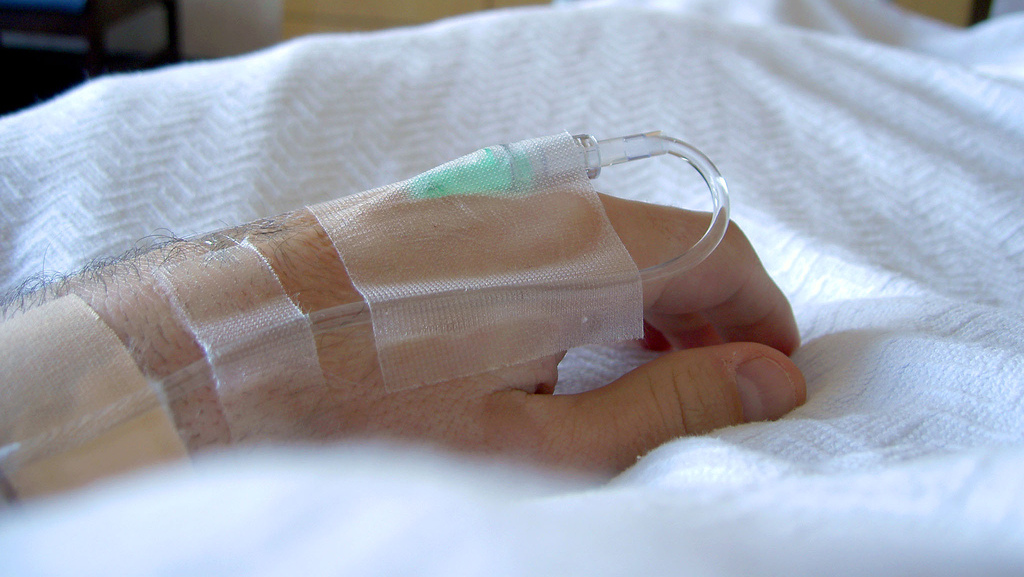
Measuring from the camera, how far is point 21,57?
9.00 feet

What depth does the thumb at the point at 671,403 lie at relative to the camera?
21.2 inches

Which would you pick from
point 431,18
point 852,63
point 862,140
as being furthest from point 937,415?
point 431,18

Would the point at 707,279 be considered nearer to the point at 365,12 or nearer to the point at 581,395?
the point at 581,395

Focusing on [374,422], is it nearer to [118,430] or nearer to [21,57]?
[118,430]

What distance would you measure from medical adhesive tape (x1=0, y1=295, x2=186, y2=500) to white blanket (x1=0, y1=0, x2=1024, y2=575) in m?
0.02

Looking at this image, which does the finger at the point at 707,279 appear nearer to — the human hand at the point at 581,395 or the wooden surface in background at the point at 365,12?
the human hand at the point at 581,395

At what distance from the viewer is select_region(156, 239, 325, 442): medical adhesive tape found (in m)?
0.47

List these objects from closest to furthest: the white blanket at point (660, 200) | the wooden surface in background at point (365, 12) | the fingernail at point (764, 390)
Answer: the white blanket at point (660, 200) → the fingernail at point (764, 390) → the wooden surface in background at point (365, 12)

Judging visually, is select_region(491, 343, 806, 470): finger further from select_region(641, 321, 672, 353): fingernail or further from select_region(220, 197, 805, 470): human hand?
select_region(641, 321, 672, 353): fingernail

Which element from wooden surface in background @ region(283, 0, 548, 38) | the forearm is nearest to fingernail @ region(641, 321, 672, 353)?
the forearm

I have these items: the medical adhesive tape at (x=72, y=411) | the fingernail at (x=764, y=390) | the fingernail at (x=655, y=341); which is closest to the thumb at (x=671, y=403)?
the fingernail at (x=764, y=390)

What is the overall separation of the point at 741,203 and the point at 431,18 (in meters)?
2.53

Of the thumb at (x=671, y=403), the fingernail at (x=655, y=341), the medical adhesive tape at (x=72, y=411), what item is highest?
the medical adhesive tape at (x=72, y=411)

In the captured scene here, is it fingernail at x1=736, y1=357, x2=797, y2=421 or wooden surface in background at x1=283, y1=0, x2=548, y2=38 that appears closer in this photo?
fingernail at x1=736, y1=357, x2=797, y2=421
